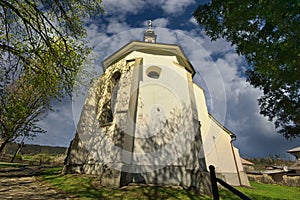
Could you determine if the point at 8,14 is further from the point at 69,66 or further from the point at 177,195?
the point at 177,195

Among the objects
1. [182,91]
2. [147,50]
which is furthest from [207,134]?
[147,50]

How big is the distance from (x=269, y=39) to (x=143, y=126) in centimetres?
625

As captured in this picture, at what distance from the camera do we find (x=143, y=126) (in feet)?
29.1

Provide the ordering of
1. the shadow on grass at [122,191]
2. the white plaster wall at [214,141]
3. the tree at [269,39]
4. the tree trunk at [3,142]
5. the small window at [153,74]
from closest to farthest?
the tree at [269,39] → the shadow on grass at [122,191] → the small window at [153,74] → the tree trunk at [3,142] → the white plaster wall at [214,141]

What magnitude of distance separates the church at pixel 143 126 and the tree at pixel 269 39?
392cm

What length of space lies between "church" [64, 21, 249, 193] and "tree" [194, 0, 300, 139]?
392 centimetres

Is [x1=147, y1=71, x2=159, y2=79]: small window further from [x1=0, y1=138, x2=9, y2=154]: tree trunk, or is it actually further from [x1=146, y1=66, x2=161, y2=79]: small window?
[x1=0, y1=138, x2=9, y2=154]: tree trunk

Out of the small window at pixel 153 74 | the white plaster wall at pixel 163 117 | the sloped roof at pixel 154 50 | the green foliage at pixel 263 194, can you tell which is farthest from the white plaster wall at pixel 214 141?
the small window at pixel 153 74

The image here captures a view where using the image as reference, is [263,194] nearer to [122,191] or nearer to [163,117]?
[163,117]

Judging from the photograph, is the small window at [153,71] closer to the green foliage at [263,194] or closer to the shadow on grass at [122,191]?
the shadow on grass at [122,191]

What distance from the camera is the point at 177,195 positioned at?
675cm

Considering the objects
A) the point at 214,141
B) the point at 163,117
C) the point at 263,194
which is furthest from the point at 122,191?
the point at 214,141

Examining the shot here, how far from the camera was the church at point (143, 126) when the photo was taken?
812 centimetres

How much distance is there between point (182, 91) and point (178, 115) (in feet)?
5.17
